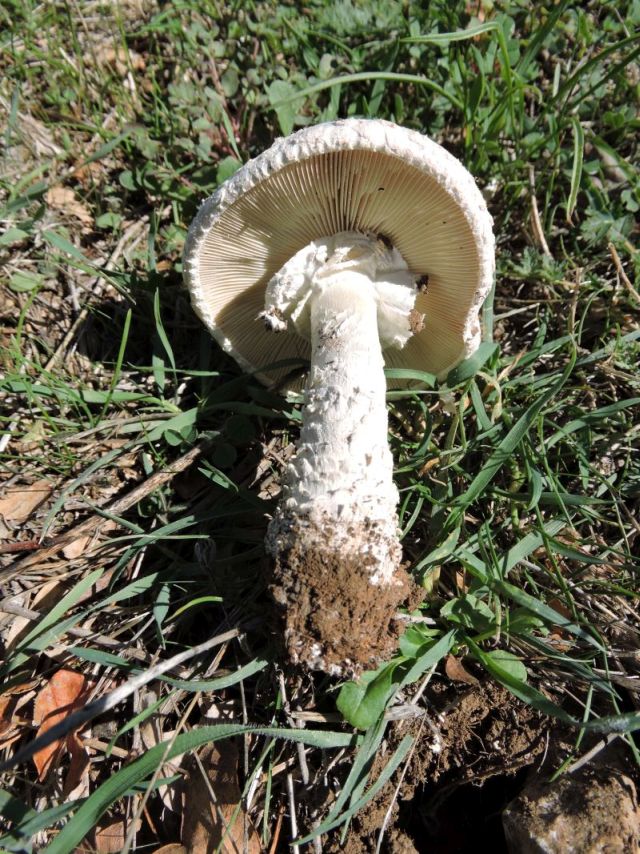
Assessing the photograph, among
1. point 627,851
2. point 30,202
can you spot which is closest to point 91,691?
point 627,851

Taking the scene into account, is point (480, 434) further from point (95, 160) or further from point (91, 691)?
point (95, 160)

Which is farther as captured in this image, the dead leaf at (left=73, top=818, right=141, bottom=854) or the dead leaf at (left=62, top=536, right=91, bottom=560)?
the dead leaf at (left=62, top=536, right=91, bottom=560)

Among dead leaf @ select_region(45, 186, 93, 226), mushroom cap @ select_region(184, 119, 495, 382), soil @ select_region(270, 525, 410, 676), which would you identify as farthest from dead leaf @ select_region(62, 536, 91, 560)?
dead leaf @ select_region(45, 186, 93, 226)

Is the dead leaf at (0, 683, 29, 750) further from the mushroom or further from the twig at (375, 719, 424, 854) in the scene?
the twig at (375, 719, 424, 854)

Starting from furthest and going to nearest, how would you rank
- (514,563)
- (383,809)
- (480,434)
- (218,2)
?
1. (218,2)
2. (480,434)
3. (514,563)
4. (383,809)

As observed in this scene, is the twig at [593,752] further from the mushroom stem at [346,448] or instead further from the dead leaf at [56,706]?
the dead leaf at [56,706]

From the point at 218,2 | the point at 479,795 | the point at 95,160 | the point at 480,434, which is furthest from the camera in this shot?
the point at 218,2
